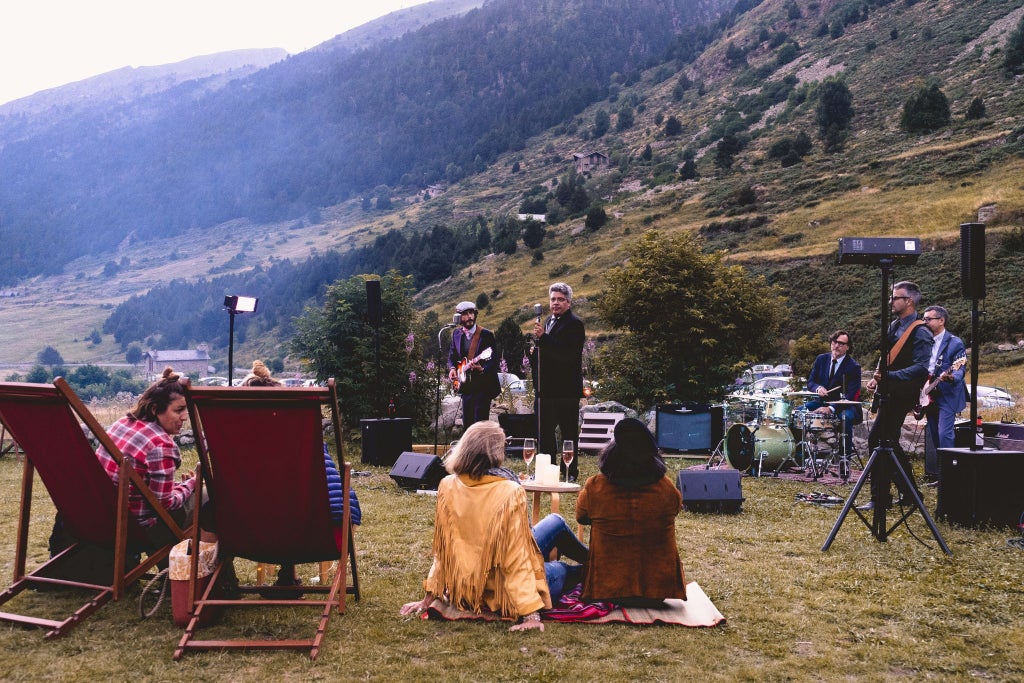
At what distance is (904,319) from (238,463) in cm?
534

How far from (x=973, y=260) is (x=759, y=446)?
3.88 m

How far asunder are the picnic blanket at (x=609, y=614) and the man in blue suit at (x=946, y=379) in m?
4.28

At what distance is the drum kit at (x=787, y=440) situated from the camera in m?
8.72

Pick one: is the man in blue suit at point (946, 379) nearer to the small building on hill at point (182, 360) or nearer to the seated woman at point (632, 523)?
the seated woman at point (632, 523)

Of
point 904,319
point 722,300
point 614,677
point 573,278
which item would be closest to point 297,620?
point 614,677

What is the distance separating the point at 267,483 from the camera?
3381 mm

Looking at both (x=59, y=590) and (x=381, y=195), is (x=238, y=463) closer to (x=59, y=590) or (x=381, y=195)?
(x=59, y=590)

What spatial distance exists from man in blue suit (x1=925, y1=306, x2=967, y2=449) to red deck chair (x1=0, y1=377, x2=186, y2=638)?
634 centimetres

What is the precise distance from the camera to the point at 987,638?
3605 mm

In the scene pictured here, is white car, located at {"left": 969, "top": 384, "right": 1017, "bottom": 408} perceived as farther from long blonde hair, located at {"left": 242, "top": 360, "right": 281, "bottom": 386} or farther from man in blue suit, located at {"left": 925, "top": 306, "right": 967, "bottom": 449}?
long blonde hair, located at {"left": 242, "top": 360, "right": 281, "bottom": 386}

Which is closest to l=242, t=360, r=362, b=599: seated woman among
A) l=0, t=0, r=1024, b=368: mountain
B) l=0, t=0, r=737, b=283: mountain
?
l=0, t=0, r=1024, b=368: mountain

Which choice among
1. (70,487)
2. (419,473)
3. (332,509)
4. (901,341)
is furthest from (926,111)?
(70,487)

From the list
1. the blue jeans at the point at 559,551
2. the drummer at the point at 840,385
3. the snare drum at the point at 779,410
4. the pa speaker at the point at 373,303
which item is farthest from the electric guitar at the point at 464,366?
the blue jeans at the point at 559,551

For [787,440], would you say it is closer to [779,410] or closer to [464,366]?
[779,410]
